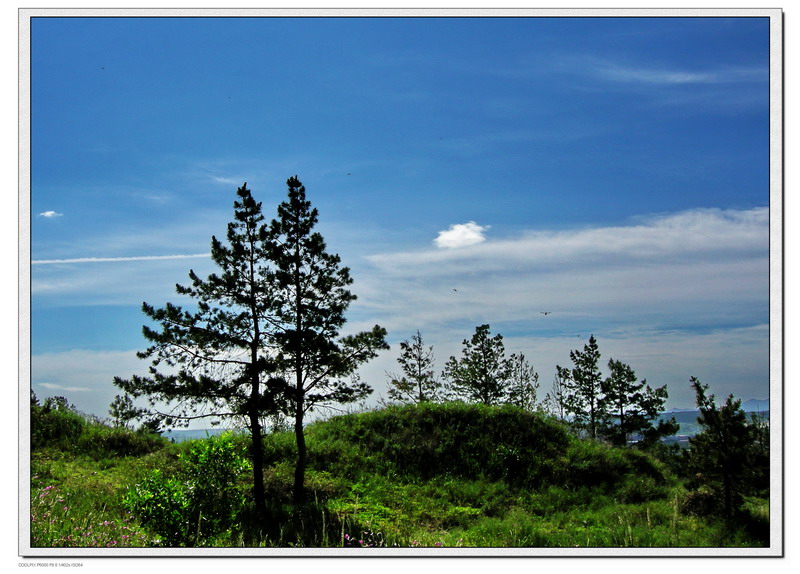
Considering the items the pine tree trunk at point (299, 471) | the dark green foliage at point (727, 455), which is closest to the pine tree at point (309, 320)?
the pine tree trunk at point (299, 471)

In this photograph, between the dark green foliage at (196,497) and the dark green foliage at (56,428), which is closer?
the dark green foliage at (196,497)

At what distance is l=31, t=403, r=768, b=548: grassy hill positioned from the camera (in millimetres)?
7668

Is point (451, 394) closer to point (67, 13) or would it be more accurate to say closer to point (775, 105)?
point (775, 105)

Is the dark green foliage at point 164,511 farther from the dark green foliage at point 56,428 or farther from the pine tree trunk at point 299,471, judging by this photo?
the dark green foliage at point 56,428

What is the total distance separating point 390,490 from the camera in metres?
12.0

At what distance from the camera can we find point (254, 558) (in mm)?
7109

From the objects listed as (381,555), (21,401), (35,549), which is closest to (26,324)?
(21,401)

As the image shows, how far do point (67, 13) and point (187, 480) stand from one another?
6.44m

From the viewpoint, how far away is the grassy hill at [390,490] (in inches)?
302

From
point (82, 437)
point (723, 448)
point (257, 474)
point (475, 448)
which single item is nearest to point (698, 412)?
point (723, 448)

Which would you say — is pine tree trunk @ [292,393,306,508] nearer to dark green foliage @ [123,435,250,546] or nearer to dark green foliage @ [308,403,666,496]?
dark green foliage @ [123,435,250,546]

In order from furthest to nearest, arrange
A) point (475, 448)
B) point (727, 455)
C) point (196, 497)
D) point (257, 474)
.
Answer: point (475, 448), point (257, 474), point (727, 455), point (196, 497)

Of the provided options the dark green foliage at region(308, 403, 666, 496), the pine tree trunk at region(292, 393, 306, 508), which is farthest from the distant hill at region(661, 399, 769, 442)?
the pine tree trunk at region(292, 393, 306, 508)

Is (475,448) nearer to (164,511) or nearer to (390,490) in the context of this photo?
(390,490)
